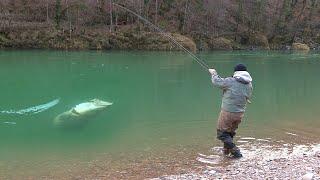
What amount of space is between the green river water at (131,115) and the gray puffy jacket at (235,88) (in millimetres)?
2048

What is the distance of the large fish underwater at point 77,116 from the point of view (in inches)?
618

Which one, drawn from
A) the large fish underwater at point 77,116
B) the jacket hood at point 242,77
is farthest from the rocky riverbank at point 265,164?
the large fish underwater at point 77,116

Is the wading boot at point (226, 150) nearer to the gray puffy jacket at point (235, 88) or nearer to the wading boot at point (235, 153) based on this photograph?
the wading boot at point (235, 153)

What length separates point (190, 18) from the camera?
71000 mm

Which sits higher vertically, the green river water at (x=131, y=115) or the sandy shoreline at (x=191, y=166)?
the sandy shoreline at (x=191, y=166)

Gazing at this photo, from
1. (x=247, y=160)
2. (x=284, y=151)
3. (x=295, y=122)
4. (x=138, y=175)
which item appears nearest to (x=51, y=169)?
(x=138, y=175)

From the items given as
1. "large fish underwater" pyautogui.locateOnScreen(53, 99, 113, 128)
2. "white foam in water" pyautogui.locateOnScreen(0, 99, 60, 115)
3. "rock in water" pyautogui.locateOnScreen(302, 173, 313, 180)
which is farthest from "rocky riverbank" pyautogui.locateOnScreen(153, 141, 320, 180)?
"white foam in water" pyautogui.locateOnScreen(0, 99, 60, 115)

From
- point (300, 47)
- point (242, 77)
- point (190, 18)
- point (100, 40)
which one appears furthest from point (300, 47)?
point (242, 77)

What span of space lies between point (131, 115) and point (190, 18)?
54868 mm

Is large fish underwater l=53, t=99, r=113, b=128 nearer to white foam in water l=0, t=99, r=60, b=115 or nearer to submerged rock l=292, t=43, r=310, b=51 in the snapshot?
white foam in water l=0, t=99, r=60, b=115

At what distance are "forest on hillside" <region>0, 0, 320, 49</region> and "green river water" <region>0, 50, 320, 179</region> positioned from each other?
31854 mm

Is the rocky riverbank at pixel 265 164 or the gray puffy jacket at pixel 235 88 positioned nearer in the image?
the rocky riverbank at pixel 265 164

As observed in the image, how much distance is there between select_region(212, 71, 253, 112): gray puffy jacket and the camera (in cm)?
1065

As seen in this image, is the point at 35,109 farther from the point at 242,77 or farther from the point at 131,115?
the point at 242,77
